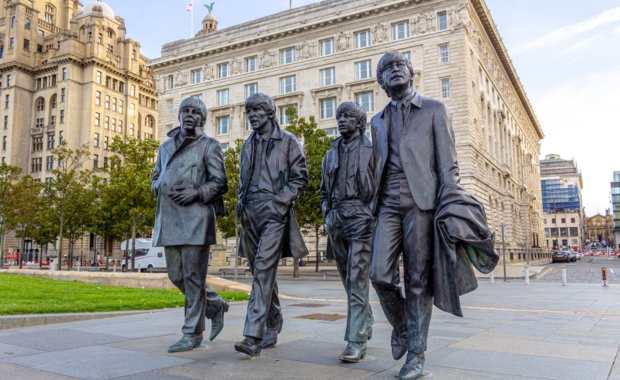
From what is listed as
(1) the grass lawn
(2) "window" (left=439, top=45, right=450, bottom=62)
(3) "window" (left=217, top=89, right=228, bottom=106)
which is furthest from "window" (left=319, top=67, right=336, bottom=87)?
(1) the grass lawn

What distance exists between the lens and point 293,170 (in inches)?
211

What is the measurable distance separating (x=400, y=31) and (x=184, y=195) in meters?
42.8

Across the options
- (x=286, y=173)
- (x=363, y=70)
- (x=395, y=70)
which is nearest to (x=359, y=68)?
(x=363, y=70)

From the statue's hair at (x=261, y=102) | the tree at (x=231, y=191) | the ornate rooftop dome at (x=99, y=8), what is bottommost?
the statue's hair at (x=261, y=102)

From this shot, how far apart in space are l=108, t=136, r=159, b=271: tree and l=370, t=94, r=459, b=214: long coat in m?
28.8

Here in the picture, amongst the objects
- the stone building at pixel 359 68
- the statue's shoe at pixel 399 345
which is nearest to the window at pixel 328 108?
the stone building at pixel 359 68

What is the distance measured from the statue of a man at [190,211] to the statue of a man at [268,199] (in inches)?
14.2

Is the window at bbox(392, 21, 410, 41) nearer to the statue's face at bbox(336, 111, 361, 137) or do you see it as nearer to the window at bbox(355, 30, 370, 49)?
the window at bbox(355, 30, 370, 49)

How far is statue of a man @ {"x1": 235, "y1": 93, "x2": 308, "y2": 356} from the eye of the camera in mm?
5086

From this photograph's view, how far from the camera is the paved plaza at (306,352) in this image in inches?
165

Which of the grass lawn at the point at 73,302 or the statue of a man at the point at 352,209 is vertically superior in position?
the statue of a man at the point at 352,209

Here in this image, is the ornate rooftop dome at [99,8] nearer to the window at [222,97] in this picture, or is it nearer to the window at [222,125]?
the window at [222,97]

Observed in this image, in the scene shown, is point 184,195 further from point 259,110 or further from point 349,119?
point 349,119

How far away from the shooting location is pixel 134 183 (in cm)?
3170
